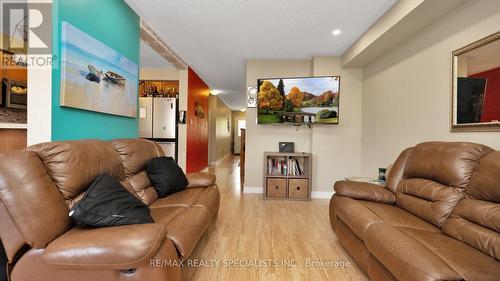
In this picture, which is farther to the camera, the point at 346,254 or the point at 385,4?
the point at 385,4

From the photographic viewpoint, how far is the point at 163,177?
2.25 metres

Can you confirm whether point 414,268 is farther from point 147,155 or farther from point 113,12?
point 113,12

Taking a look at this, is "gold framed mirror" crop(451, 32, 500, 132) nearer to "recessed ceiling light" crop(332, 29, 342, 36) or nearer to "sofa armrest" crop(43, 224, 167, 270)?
"recessed ceiling light" crop(332, 29, 342, 36)

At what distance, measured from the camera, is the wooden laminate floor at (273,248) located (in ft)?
5.76

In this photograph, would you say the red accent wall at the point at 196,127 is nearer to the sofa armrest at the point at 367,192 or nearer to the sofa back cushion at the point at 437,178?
the sofa armrest at the point at 367,192

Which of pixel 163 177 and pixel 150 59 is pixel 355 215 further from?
pixel 150 59

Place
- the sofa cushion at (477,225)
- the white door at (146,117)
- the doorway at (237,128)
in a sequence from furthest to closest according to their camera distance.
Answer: the doorway at (237,128) → the white door at (146,117) → the sofa cushion at (477,225)

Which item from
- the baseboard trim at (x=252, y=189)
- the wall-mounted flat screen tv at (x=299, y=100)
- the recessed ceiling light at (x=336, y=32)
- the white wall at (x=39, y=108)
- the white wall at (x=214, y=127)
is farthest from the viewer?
the white wall at (x=214, y=127)

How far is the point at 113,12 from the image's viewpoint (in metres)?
2.29

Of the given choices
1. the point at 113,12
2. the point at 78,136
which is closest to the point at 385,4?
the point at 113,12

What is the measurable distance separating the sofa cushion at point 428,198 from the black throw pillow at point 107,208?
199cm

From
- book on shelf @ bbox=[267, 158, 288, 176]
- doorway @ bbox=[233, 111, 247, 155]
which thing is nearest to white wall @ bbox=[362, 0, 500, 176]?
book on shelf @ bbox=[267, 158, 288, 176]

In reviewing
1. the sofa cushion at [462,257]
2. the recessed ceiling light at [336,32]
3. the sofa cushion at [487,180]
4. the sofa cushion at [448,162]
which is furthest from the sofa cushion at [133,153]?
the recessed ceiling light at [336,32]

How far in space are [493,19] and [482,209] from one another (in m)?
1.45
